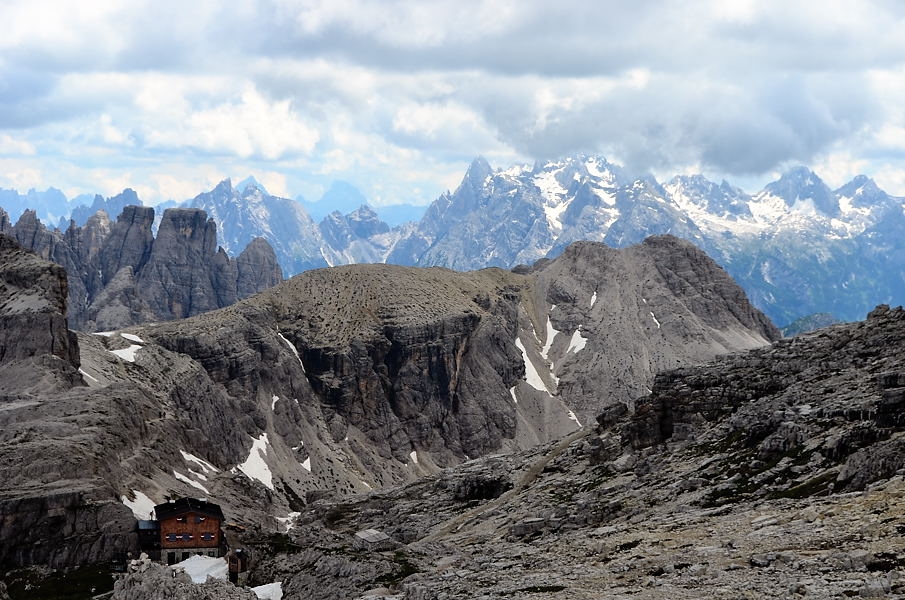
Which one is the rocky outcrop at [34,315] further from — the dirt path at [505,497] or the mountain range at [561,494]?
the dirt path at [505,497]

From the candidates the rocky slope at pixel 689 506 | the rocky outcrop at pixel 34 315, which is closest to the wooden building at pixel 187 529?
the rocky slope at pixel 689 506

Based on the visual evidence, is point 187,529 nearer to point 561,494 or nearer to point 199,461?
point 561,494

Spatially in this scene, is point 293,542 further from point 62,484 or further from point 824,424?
point 824,424

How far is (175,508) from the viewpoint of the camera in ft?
424

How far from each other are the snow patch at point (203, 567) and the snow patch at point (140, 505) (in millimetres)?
21187

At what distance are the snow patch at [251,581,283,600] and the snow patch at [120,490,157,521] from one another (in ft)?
157

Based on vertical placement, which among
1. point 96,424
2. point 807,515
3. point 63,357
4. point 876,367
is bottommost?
point 807,515

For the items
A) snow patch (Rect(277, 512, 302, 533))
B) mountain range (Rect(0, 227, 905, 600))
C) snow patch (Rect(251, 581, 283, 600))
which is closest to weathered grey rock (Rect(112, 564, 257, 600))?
mountain range (Rect(0, 227, 905, 600))

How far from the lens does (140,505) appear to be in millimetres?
146375

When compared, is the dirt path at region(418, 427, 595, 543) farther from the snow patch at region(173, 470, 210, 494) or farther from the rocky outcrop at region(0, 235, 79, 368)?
the rocky outcrop at region(0, 235, 79, 368)

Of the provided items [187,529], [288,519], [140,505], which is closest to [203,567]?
A: [187,529]

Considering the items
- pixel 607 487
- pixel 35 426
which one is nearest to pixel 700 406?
pixel 607 487

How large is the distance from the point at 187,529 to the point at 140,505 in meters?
20.3

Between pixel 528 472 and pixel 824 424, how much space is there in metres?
58.2
